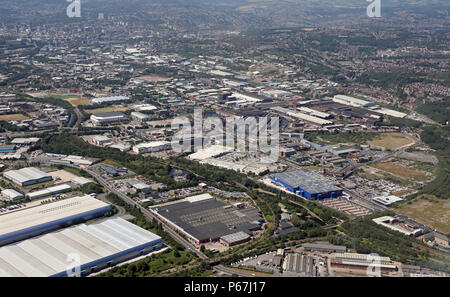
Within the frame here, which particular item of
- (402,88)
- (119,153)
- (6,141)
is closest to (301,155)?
(119,153)

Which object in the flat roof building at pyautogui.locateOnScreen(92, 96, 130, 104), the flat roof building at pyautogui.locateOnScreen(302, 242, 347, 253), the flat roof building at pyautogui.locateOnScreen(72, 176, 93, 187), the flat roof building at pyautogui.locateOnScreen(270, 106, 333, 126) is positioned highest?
the flat roof building at pyautogui.locateOnScreen(92, 96, 130, 104)

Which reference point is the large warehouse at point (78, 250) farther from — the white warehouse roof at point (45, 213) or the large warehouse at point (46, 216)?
the white warehouse roof at point (45, 213)

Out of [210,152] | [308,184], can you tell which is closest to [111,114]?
[210,152]

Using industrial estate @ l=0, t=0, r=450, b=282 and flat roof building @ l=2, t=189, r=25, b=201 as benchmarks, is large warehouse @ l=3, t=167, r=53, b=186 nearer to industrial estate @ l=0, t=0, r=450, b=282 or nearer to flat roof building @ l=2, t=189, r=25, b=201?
industrial estate @ l=0, t=0, r=450, b=282

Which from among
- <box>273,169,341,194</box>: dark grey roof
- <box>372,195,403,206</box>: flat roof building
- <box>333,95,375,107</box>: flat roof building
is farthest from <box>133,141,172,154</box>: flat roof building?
<box>333,95,375,107</box>: flat roof building

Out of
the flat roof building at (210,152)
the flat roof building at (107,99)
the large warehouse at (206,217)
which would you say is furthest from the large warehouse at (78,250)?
the flat roof building at (107,99)
